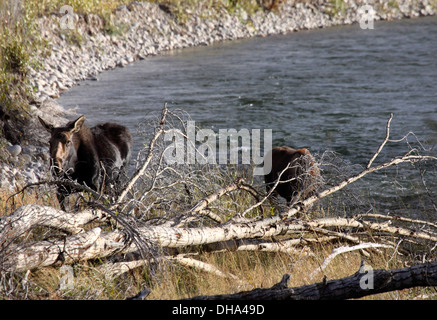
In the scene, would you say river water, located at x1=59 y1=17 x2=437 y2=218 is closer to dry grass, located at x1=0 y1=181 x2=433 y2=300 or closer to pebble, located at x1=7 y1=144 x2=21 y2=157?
pebble, located at x1=7 y1=144 x2=21 y2=157

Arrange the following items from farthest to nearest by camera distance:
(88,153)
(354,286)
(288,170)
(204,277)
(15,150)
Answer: (15,150) < (288,170) < (88,153) < (204,277) < (354,286)

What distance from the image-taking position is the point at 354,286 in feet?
12.1

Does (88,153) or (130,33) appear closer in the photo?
(88,153)

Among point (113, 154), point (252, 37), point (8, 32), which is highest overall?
point (252, 37)

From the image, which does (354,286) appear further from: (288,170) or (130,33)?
(130,33)

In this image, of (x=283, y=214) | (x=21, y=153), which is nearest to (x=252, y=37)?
(x=21, y=153)

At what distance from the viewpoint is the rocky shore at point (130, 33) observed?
1000 cm

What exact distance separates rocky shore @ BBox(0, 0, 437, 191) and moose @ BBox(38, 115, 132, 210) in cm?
157

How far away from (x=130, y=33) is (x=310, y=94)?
890 cm

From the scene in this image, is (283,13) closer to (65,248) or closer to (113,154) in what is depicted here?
(113,154)

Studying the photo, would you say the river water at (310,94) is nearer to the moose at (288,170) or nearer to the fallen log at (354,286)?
the moose at (288,170)

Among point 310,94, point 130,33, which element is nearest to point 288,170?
point 310,94

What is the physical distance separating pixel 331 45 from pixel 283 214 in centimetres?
1829

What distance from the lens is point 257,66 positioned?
19.3 meters
